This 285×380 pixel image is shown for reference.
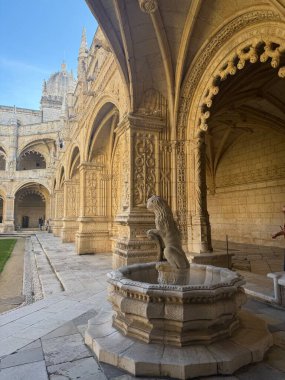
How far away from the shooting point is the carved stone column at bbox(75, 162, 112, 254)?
10742 mm

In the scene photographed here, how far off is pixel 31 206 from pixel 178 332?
34.6 meters

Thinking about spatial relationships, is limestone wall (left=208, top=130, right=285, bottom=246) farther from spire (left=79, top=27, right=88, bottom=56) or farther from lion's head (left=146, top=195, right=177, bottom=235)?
lion's head (left=146, top=195, right=177, bottom=235)

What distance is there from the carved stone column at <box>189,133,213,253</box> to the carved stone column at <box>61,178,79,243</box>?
1024cm

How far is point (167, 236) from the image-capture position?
119 inches

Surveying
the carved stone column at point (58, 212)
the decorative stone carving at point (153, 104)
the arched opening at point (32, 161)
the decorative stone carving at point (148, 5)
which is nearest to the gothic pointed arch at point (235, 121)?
the decorative stone carving at point (153, 104)

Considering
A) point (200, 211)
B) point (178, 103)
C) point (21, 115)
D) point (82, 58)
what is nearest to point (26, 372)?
point (200, 211)

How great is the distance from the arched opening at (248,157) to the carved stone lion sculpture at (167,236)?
429 centimetres

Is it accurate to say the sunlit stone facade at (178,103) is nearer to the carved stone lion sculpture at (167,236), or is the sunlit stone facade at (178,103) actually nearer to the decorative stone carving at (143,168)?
the decorative stone carving at (143,168)

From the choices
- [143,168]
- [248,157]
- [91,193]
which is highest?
[248,157]

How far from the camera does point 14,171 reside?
96.3 ft

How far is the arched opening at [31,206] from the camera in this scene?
32531 millimetres

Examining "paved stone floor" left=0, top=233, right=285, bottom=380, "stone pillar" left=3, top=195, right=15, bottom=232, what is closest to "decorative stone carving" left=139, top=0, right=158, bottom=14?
"paved stone floor" left=0, top=233, right=285, bottom=380

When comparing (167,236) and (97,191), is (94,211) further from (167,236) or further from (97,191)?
(167,236)

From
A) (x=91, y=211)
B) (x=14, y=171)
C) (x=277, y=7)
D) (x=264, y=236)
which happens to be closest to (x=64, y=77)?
(x=14, y=171)
